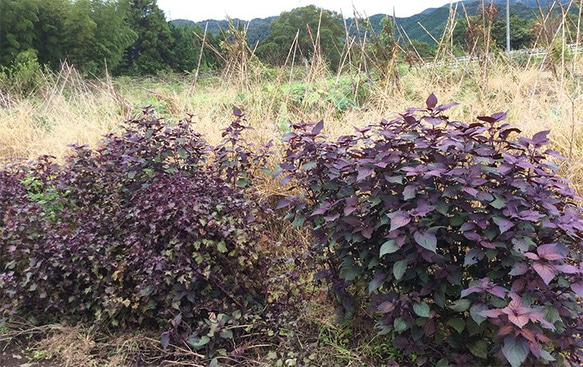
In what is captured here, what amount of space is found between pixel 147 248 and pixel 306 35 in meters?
3.96

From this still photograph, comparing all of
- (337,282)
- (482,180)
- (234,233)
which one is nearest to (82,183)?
(234,233)

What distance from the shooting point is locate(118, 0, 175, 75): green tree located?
15.8 meters

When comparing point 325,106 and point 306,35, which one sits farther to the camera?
point 306,35

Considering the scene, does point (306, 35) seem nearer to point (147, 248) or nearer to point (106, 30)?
point (147, 248)

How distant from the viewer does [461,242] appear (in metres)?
1.53

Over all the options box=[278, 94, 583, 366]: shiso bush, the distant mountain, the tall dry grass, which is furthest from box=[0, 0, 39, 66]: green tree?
box=[278, 94, 583, 366]: shiso bush

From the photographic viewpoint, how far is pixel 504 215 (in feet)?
4.60

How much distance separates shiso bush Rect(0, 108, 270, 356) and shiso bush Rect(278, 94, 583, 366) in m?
0.48

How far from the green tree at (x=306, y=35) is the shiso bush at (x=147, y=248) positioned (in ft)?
8.33

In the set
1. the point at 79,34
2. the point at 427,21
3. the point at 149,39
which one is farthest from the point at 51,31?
the point at 427,21

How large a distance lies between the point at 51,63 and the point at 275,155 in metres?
9.49

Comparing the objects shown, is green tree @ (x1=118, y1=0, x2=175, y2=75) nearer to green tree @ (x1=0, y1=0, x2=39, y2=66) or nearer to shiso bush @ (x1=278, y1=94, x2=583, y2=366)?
green tree @ (x1=0, y1=0, x2=39, y2=66)

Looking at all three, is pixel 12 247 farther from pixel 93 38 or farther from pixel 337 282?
pixel 93 38

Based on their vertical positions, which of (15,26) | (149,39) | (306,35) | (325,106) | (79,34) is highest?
(15,26)
